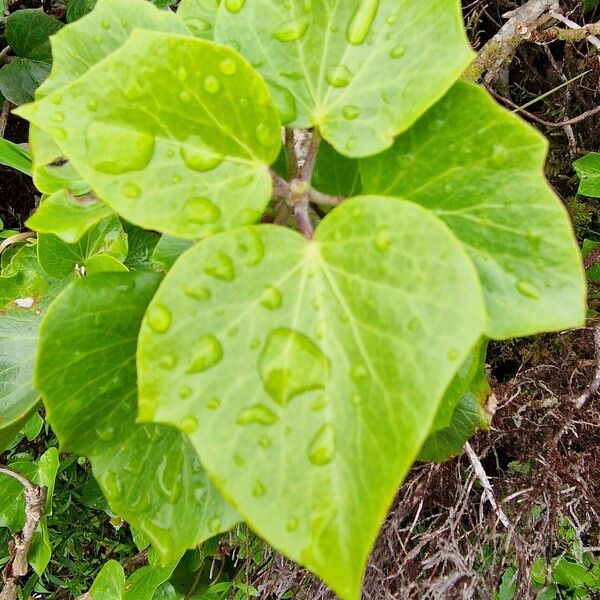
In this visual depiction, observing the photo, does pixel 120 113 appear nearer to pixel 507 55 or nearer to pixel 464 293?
pixel 464 293

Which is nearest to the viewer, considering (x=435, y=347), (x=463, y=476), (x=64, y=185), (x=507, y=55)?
(x=435, y=347)

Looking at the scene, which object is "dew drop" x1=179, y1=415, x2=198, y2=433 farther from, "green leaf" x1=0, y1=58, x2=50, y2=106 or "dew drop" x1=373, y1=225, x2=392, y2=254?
"green leaf" x1=0, y1=58, x2=50, y2=106

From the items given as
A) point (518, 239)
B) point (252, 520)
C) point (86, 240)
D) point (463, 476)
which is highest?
point (518, 239)

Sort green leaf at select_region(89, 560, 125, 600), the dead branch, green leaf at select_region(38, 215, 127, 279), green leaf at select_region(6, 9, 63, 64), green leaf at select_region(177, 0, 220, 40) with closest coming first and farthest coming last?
1. green leaf at select_region(177, 0, 220, 40)
2. green leaf at select_region(38, 215, 127, 279)
3. the dead branch
4. green leaf at select_region(89, 560, 125, 600)
5. green leaf at select_region(6, 9, 63, 64)

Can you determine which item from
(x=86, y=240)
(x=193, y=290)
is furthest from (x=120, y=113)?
(x=86, y=240)

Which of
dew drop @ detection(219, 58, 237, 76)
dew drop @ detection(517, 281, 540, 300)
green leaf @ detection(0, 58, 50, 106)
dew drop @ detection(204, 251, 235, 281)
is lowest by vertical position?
green leaf @ detection(0, 58, 50, 106)

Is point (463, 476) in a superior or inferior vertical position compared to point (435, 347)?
inferior

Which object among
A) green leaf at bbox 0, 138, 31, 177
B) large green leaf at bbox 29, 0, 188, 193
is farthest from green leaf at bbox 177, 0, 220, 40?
green leaf at bbox 0, 138, 31, 177

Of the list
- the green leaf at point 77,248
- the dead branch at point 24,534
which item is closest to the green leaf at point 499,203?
the green leaf at point 77,248
